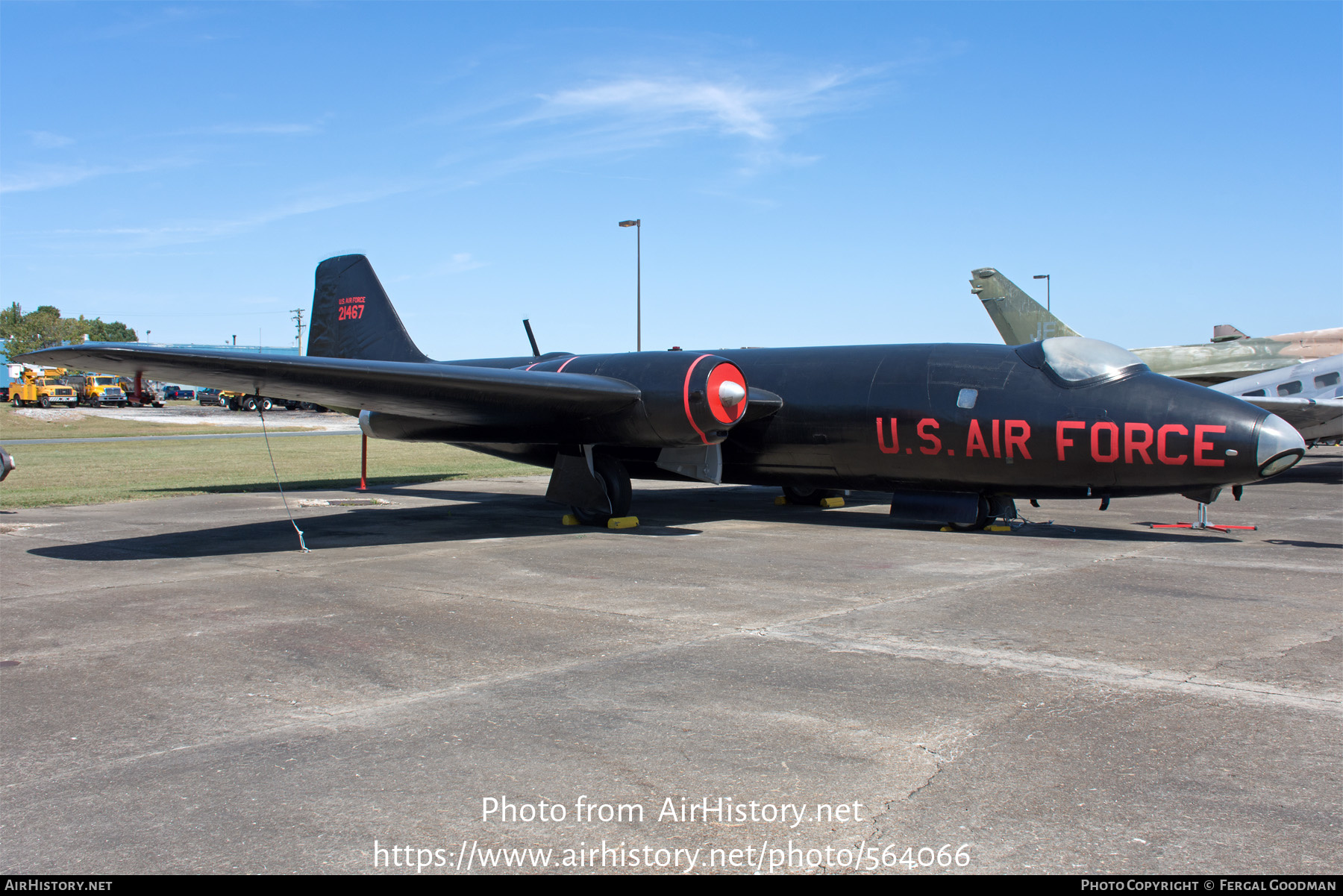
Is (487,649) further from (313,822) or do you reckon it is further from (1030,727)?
(1030,727)

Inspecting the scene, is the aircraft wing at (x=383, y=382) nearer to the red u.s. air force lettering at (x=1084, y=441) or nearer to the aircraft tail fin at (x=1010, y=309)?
the red u.s. air force lettering at (x=1084, y=441)

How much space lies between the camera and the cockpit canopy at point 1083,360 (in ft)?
37.6

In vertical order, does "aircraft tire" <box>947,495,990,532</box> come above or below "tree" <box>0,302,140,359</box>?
below

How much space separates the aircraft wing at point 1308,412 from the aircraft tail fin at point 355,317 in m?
17.2

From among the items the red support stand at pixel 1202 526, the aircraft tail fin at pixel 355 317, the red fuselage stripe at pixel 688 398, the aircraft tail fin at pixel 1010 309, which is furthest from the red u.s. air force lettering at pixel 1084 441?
the aircraft tail fin at pixel 1010 309

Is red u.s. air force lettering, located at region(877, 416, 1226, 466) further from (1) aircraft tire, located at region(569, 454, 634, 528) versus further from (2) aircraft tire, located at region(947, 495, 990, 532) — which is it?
(1) aircraft tire, located at region(569, 454, 634, 528)

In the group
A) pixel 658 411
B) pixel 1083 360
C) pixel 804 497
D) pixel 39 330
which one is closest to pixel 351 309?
pixel 658 411

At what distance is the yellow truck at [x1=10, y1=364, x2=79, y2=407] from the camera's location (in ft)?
224

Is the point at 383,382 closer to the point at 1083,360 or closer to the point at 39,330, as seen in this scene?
the point at 1083,360

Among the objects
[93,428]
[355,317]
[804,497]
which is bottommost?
[804,497]

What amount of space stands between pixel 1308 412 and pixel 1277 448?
475 inches

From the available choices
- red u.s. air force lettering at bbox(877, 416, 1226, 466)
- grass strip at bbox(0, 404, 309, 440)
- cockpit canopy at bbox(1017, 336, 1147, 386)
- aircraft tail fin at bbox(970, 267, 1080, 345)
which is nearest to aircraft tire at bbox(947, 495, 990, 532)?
red u.s. air force lettering at bbox(877, 416, 1226, 466)

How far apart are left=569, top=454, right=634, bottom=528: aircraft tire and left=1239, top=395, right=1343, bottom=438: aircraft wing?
549 inches

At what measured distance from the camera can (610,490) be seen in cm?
1375
